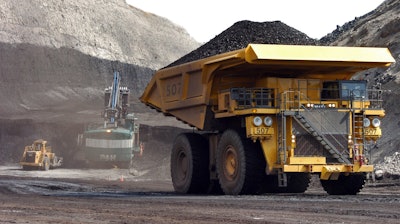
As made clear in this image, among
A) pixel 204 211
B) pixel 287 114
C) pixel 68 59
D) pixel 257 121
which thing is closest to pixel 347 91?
pixel 287 114

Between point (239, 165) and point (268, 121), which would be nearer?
point (268, 121)

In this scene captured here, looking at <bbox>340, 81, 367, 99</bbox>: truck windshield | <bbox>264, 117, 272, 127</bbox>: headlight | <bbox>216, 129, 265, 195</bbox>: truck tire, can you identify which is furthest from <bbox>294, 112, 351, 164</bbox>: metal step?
<bbox>340, 81, 367, 99</bbox>: truck windshield

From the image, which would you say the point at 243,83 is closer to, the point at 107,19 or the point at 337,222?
the point at 337,222

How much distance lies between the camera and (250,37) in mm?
23281

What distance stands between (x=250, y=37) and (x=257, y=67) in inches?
135

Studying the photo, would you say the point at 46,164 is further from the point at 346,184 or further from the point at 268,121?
the point at 268,121

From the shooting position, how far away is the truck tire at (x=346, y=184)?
20250mm

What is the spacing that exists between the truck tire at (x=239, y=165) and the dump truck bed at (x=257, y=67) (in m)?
1.19

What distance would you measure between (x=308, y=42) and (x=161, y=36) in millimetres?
83799

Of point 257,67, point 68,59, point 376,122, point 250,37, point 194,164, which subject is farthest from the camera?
point 68,59

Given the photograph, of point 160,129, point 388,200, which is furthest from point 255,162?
point 160,129

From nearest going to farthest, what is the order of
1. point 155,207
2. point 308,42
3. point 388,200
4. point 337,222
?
1. point 337,222
2. point 155,207
3. point 388,200
4. point 308,42

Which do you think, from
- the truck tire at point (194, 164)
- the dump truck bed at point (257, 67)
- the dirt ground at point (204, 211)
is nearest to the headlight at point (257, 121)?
the dump truck bed at point (257, 67)

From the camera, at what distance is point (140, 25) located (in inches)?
4077
